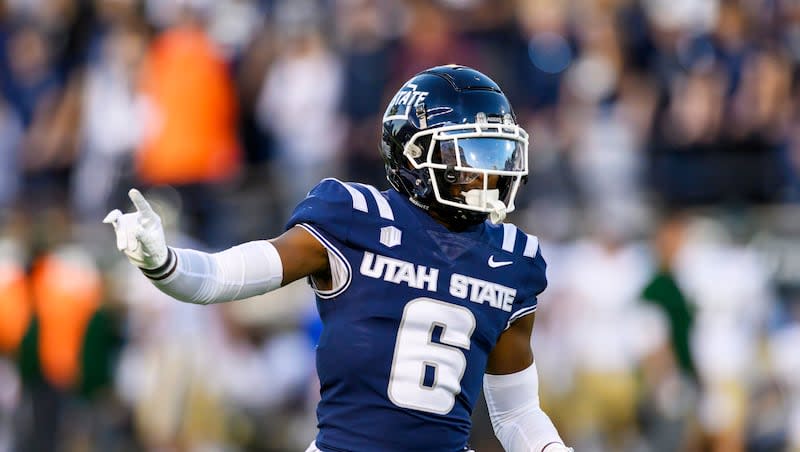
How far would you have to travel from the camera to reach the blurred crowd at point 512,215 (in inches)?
376

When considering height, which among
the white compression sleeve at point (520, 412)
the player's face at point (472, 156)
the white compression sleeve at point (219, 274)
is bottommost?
the white compression sleeve at point (520, 412)

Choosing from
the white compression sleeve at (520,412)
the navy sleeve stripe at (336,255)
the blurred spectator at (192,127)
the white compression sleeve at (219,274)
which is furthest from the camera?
the blurred spectator at (192,127)

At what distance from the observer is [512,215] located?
32.5 ft

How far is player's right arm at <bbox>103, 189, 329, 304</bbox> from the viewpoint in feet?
11.6

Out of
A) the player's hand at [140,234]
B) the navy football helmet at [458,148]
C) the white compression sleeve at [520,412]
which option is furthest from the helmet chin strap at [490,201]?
the player's hand at [140,234]

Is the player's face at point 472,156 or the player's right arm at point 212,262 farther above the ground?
the player's face at point 472,156

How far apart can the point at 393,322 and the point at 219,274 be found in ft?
1.76

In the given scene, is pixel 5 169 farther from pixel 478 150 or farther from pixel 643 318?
pixel 478 150

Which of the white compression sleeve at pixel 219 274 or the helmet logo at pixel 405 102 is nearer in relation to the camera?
the white compression sleeve at pixel 219 274

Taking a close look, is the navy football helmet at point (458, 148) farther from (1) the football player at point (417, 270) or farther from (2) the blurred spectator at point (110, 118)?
(2) the blurred spectator at point (110, 118)

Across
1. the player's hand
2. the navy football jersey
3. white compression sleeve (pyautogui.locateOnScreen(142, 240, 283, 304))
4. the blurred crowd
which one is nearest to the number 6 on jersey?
the navy football jersey

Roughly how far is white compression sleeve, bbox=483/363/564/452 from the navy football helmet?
0.52 m

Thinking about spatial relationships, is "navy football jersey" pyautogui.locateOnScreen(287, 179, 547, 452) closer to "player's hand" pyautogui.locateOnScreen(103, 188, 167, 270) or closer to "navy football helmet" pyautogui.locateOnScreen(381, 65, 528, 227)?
"navy football helmet" pyautogui.locateOnScreen(381, 65, 528, 227)

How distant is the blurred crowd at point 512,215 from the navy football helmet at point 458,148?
5.15 meters
